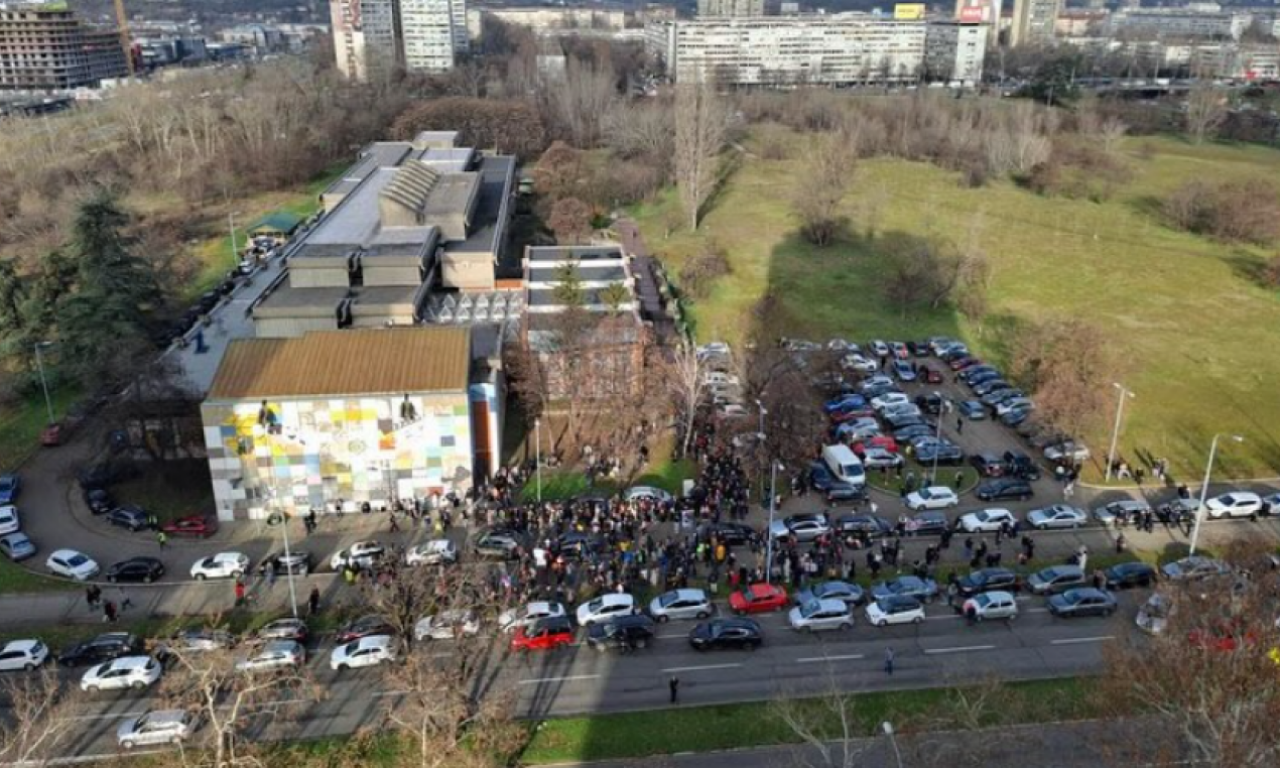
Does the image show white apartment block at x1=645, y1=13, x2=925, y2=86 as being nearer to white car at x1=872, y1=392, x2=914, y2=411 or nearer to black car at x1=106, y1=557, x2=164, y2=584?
white car at x1=872, y1=392, x2=914, y2=411

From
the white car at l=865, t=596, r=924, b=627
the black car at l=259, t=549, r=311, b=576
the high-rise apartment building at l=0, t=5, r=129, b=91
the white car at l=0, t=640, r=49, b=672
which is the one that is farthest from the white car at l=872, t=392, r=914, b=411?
the high-rise apartment building at l=0, t=5, r=129, b=91

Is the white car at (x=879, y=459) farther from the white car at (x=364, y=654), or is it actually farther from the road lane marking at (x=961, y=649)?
the white car at (x=364, y=654)

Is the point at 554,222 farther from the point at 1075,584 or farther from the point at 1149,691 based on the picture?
the point at 1149,691

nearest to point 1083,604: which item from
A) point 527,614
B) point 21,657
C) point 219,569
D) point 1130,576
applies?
point 1130,576

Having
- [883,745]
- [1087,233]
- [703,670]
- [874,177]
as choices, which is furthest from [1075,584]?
[874,177]

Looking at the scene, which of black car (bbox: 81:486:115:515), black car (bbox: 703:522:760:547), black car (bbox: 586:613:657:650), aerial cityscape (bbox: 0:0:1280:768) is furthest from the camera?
black car (bbox: 81:486:115:515)

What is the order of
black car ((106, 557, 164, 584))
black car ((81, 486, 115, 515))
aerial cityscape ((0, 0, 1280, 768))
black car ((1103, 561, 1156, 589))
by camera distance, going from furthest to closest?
black car ((81, 486, 115, 515))
black car ((106, 557, 164, 584))
black car ((1103, 561, 1156, 589))
aerial cityscape ((0, 0, 1280, 768))

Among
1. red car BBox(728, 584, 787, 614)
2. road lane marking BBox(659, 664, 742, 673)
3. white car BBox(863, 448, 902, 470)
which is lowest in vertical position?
road lane marking BBox(659, 664, 742, 673)
